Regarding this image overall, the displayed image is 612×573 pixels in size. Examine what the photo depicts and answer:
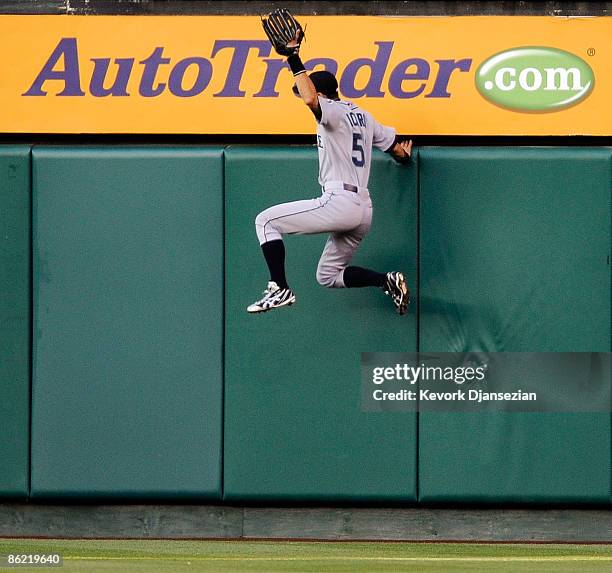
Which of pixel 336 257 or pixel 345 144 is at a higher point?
pixel 345 144

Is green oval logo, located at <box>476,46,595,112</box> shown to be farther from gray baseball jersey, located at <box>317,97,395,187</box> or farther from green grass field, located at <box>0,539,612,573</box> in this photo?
green grass field, located at <box>0,539,612,573</box>

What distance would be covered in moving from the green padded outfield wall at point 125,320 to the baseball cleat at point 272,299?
2.07 feet

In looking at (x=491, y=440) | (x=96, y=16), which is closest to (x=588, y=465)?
(x=491, y=440)

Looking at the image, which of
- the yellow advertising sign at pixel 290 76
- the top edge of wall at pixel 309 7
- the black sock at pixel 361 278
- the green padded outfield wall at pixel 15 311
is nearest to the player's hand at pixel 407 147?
the yellow advertising sign at pixel 290 76

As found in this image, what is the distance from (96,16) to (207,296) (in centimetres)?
210

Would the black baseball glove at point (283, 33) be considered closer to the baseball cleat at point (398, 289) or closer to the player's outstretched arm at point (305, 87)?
the player's outstretched arm at point (305, 87)

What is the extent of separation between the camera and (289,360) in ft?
31.3

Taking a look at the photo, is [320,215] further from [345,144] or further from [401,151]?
[401,151]

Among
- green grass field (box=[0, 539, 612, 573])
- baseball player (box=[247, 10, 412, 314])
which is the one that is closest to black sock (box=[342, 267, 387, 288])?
baseball player (box=[247, 10, 412, 314])

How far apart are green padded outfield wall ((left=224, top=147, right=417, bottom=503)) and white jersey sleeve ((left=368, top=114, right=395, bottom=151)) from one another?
551 mm

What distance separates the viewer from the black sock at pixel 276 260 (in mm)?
8945

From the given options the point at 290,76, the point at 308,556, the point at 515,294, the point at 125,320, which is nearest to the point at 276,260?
the point at 125,320

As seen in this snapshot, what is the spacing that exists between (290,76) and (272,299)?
1.67 m

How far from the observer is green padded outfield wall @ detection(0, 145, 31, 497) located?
9594mm
